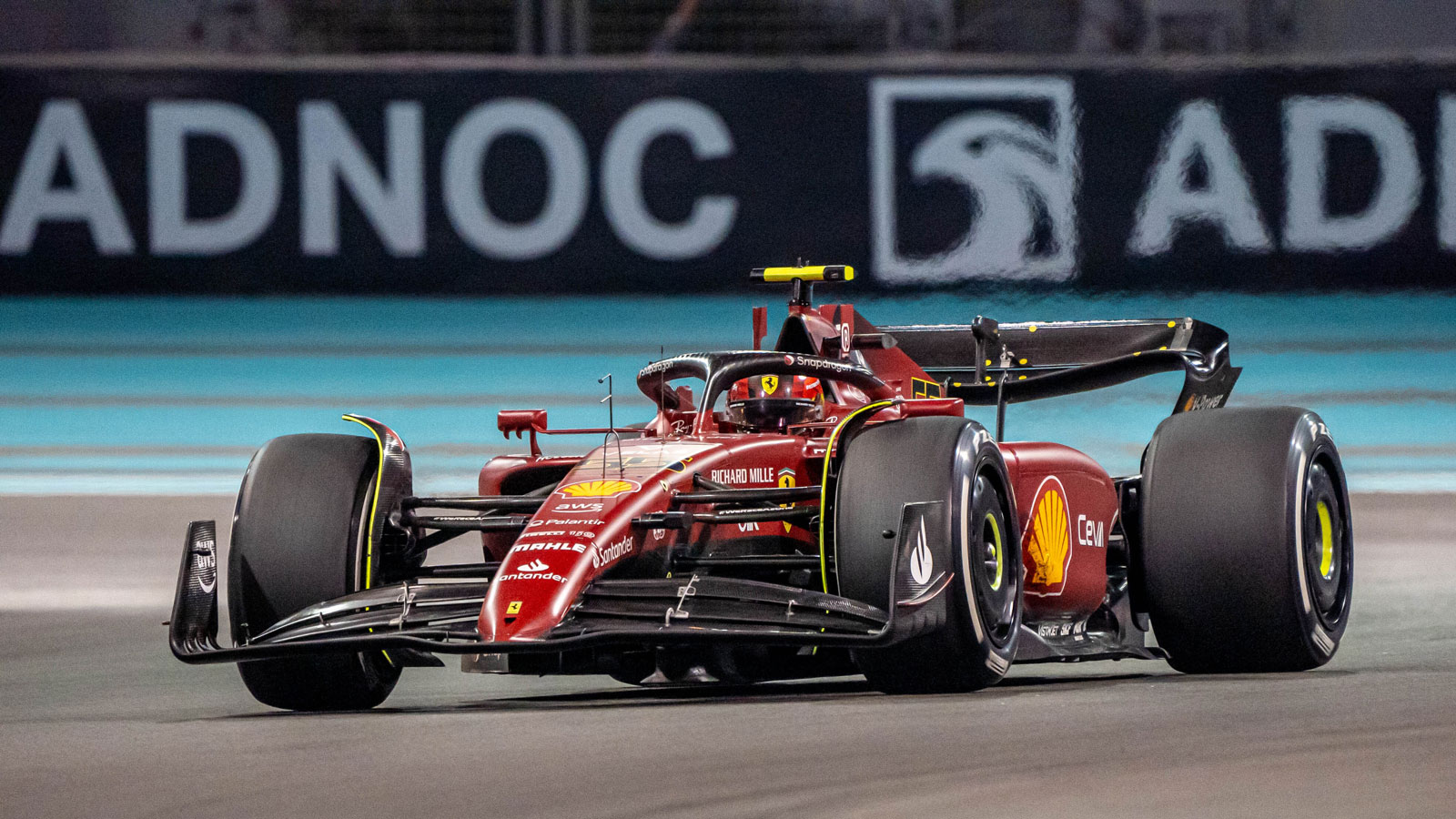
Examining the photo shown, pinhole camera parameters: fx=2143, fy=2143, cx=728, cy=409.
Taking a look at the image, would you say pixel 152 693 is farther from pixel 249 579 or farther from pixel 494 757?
pixel 494 757

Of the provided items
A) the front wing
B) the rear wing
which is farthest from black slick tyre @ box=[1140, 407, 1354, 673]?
the front wing

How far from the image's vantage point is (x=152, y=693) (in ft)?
25.1

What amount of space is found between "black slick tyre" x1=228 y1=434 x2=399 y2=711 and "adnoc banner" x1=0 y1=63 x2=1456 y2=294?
1139cm

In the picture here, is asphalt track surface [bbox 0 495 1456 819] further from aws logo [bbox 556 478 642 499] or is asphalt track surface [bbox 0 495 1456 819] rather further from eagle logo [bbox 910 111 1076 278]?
eagle logo [bbox 910 111 1076 278]

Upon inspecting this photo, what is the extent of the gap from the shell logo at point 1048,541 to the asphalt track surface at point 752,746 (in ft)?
1.19

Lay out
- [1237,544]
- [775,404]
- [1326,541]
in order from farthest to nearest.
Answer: [1326,541]
[775,404]
[1237,544]

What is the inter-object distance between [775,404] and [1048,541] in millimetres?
1125

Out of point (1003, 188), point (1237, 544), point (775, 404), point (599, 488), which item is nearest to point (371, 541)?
point (599, 488)

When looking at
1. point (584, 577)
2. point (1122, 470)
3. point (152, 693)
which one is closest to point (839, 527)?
point (584, 577)

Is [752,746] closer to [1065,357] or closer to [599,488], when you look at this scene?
[599,488]

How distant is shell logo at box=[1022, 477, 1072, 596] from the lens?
7.73 metres

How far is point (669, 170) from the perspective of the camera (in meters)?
19.2

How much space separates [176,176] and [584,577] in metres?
13.6

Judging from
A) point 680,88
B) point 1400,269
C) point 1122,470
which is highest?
point 680,88
